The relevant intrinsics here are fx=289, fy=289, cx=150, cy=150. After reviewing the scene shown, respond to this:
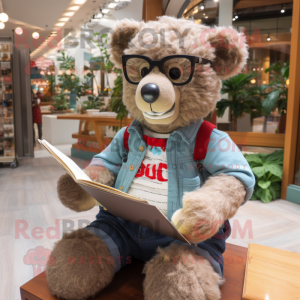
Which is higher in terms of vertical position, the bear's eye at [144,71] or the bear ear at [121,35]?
the bear ear at [121,35]

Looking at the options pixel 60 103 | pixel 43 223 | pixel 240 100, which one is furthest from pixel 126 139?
pixel 60 103

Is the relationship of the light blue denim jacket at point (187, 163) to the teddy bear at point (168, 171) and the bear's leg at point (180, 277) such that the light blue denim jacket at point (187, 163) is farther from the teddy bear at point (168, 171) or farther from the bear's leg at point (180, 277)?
the bear's leg at point (180, 277)

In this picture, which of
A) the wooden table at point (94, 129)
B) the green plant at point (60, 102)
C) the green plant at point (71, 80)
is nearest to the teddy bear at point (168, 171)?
the wooden table at point (94, 129)

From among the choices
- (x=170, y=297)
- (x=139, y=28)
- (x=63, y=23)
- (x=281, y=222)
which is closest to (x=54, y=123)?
(x=63, y=23)

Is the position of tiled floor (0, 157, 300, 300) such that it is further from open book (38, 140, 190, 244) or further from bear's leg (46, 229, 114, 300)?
open book (38, 140, 190, 244)

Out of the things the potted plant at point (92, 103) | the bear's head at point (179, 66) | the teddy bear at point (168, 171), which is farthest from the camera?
the potted plant at point (92, 103)

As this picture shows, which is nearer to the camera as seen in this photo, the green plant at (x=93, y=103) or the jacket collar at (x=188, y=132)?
the jacket collar at (x=188, y=132)

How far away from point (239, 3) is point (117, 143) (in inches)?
118

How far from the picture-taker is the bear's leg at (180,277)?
68 cm

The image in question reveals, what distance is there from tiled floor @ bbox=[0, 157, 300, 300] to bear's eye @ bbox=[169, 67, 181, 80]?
3.13 ft

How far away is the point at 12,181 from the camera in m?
3.23

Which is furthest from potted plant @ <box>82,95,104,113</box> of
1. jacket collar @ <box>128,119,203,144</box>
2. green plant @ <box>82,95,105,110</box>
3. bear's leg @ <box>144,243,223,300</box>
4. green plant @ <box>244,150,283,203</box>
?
bear's leg @ <box>144,243,223,300</box>

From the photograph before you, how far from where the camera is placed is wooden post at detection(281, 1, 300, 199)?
2479 millimetres

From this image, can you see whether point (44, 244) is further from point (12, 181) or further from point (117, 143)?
point (12, 181)
